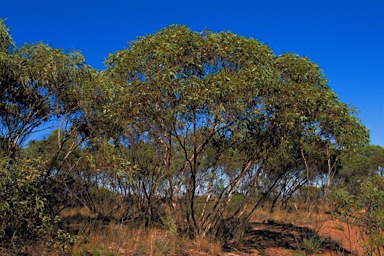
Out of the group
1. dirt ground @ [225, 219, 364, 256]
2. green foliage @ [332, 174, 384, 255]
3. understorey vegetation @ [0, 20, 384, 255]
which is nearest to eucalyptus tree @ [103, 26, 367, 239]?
understorey vegetation @ [0, 20, 384, 255]

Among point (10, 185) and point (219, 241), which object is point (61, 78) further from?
point (219, 241)

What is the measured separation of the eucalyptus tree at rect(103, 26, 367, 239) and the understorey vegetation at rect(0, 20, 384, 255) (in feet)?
0.11

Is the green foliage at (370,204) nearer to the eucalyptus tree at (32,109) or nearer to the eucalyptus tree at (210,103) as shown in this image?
the eucalyptus tree at (210,103)

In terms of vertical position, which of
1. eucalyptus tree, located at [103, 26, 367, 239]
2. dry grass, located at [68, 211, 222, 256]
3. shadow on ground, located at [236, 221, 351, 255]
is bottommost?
dry grass, located at [68, 211, 222, 256]

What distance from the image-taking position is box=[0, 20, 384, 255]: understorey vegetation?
27.2ft

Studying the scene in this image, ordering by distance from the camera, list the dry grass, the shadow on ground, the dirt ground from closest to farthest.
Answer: the dry grass → the dirt ground → the shadow on ground

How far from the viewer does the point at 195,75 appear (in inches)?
368

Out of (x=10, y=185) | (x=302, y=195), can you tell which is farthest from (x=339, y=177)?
(x=10, y=185)

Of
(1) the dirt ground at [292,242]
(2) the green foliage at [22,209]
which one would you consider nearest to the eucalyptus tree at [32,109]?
(2) the green foliage at [22,209]

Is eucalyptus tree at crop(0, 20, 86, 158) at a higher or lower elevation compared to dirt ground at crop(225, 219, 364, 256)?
higher

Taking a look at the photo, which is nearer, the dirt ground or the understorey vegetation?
the understorey vegetation

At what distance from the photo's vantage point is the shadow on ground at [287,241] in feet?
36.3

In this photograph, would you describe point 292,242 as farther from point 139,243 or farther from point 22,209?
point 22,209

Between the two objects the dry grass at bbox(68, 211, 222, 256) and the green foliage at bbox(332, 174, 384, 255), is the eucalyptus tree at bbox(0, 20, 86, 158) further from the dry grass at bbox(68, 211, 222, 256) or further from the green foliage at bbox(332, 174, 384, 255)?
the green foliage at bbox(332, 174, 384, 255)
